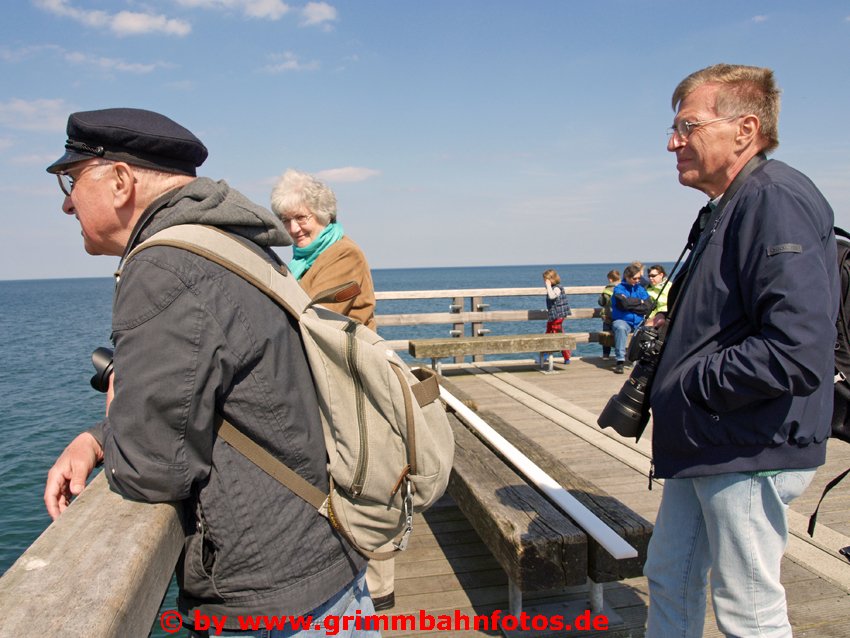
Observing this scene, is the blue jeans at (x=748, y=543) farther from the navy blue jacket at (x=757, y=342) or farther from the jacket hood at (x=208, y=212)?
the jacket hood at (x=208, y=212)

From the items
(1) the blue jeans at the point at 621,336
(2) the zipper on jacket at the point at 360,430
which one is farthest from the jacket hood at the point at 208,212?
(1) the blue jeans at the point at 621,336

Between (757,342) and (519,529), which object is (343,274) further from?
(757,342)

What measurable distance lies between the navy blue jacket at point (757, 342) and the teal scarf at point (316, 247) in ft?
5.90

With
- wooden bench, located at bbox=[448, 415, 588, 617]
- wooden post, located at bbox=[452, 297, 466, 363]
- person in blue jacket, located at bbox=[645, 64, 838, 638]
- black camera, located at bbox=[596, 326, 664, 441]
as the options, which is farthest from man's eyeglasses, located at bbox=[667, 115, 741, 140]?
wooden post, located at bbox=[452, 297, 466, 363]

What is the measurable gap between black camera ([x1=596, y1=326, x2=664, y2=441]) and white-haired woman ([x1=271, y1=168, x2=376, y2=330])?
134 centimetres

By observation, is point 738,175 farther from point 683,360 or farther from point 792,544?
point 792,544

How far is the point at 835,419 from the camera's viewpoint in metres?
2.04

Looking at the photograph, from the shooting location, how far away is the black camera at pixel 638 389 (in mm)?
2242

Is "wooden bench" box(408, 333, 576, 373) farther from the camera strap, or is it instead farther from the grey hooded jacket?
the grey hooded jacket

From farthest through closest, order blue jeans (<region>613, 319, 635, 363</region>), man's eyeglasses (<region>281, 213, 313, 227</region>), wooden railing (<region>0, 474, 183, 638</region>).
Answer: blue jeans (<region>613, 319, 635, 363</region>) < man's eyeglasses (<region>281, 213, 313, 227</region>) < wooden railing (<region>0, 474, 183, 638</region>)

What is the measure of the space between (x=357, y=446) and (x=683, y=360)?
1.09 m

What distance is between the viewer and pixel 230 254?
138cm

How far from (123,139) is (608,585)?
298 centimetres

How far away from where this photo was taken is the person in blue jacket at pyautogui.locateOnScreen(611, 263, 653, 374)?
29.5 ft
